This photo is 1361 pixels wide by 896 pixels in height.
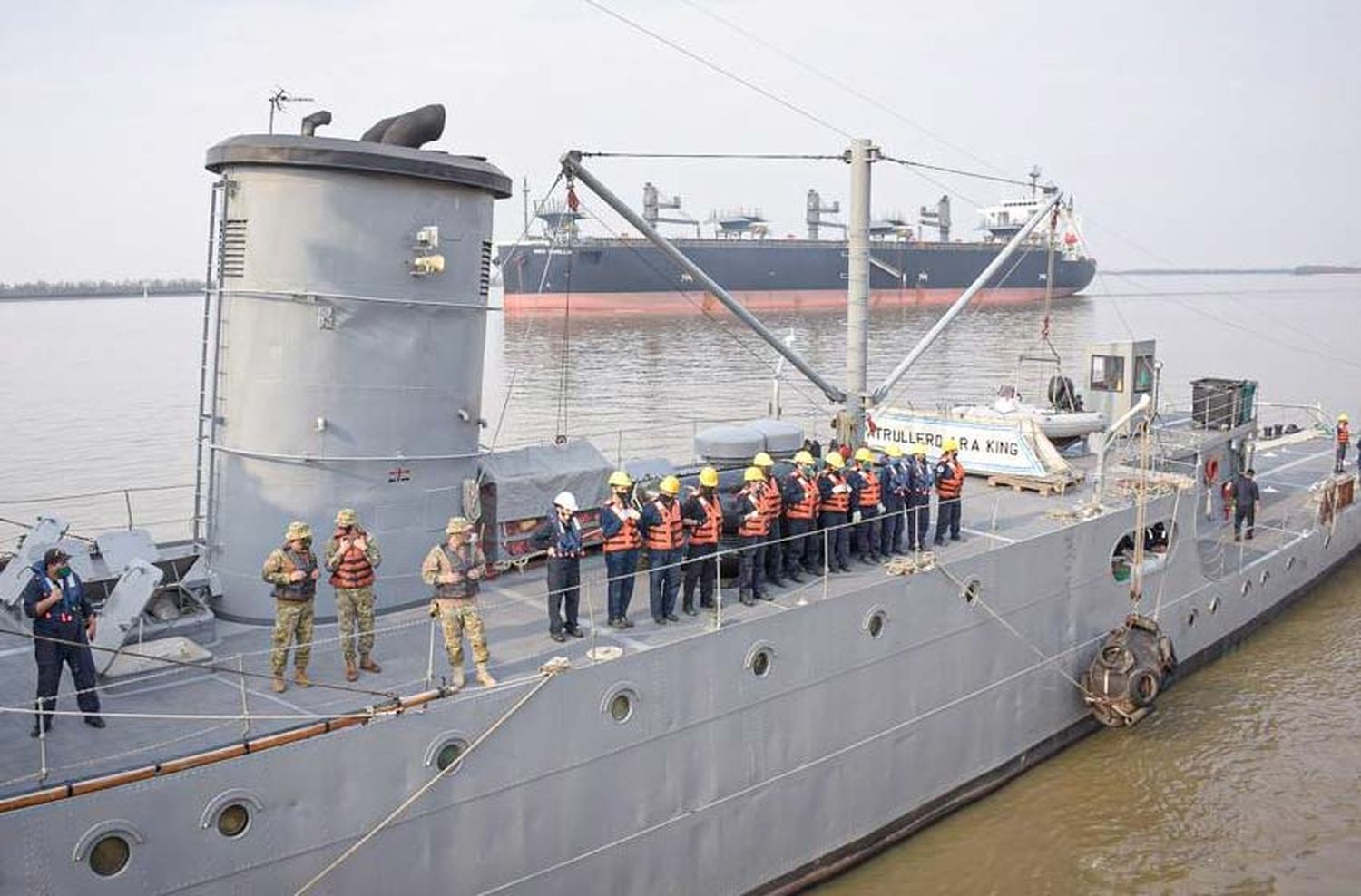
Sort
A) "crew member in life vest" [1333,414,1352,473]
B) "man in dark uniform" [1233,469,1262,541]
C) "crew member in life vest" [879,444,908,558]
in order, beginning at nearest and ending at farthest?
"crew member in life vest" [879,444,908,558] → "man in dark uniform" [1233,469,1262,541] → "crew member in life vest" [1333,414,1352,473]

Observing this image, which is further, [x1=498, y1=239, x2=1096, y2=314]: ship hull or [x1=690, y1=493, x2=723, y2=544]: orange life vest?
[x1=498, y1=239, x2=1096, y2=314]: ship hull

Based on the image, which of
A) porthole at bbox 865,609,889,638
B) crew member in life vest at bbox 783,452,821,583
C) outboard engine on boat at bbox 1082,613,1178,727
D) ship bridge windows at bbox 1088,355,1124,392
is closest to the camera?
porthole at bbox 865,609,889,638

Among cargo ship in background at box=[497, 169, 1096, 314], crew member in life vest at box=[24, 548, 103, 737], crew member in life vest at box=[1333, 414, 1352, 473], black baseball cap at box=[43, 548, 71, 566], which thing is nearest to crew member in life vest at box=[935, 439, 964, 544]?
crew member in life vest at box=[24, 548, 103, 737]

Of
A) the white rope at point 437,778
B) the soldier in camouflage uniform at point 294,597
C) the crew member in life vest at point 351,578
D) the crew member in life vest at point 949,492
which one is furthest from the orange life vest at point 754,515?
the soldier in camouflage uniform at point 294,597

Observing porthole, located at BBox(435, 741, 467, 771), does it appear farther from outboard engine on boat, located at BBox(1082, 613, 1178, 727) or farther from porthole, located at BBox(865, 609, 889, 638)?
outboard engine on boat, located at BBox(1082, 613, 1178, 727)

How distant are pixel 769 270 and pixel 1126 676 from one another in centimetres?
6834

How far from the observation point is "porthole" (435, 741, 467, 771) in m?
8.14

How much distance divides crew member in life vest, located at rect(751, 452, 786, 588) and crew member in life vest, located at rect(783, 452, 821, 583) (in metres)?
0.08

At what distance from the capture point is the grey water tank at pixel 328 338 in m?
9.55

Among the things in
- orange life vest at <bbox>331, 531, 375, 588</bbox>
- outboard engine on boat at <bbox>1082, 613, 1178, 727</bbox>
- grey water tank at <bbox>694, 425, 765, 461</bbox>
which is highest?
grey water tank at <bbox>694, 425, 765, 461</bbox>

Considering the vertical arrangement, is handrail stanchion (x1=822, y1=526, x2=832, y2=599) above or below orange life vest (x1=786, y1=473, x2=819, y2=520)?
below

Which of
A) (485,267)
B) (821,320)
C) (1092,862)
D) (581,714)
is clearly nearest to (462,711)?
(581,714)

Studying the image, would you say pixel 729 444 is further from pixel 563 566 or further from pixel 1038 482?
pixel 563 566

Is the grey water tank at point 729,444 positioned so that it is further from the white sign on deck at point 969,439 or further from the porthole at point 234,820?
the porthole at point 234,820
